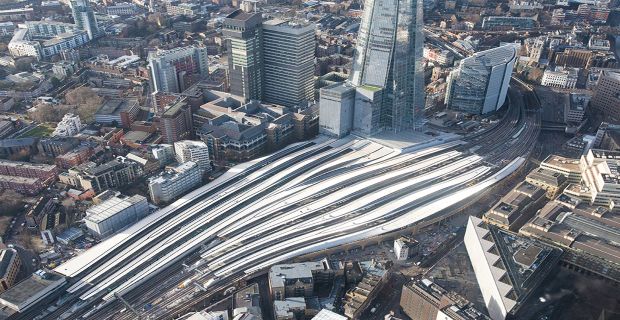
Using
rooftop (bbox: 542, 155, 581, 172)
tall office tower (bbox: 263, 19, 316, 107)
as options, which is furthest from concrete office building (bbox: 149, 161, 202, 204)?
rooftop (bbox: 542, 155, 581, 172)

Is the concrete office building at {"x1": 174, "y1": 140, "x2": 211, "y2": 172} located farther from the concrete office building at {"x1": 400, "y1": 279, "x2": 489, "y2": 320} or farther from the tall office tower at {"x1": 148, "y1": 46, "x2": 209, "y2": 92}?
the concrete office building at {"x1": 400, "y1": 279, "x2": 489, "y2": 320}

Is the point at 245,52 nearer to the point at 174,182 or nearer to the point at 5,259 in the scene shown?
the point at 174,182

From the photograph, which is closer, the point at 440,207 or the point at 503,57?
the point at 440,207

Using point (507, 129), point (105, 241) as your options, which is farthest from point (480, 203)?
point (105, 241)

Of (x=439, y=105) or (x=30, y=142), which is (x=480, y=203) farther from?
(x=30, y=142)

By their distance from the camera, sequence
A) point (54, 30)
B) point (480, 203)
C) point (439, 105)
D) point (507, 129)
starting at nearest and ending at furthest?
point (480, 203), point (507, 129), point (439, 105), point (54, 30)

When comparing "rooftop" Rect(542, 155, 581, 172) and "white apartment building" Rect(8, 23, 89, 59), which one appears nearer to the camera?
"rooftop" Rect(542, 155, 581, 172)

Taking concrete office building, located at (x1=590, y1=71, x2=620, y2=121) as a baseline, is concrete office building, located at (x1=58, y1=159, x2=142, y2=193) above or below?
below
